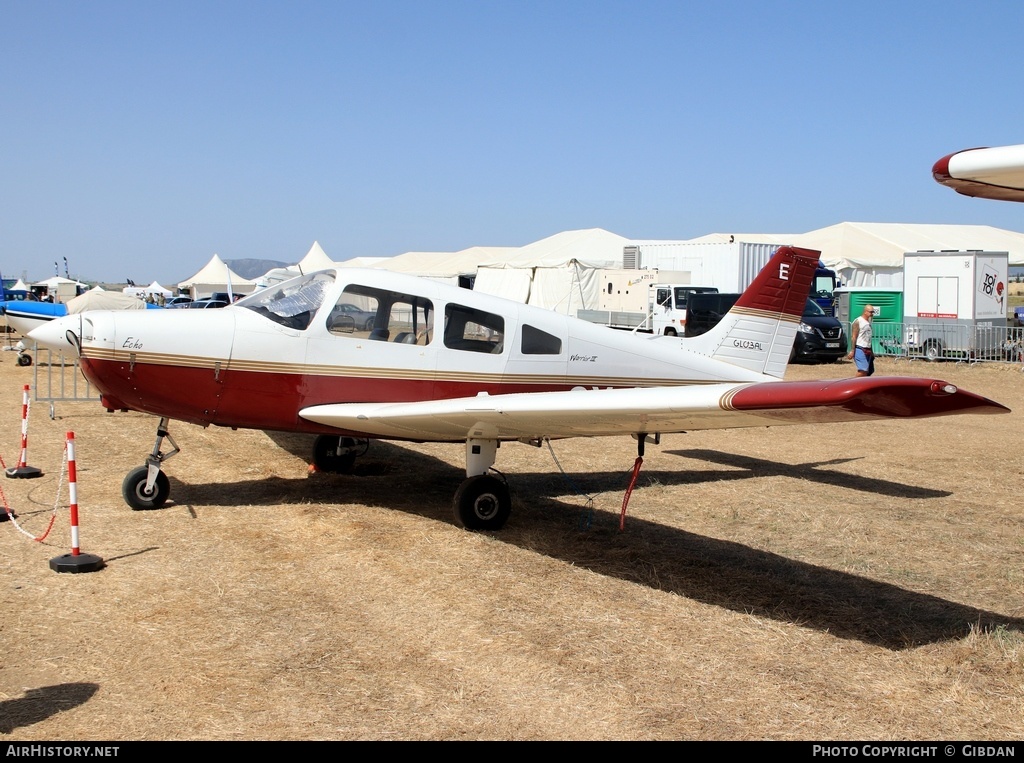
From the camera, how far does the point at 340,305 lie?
321 inches

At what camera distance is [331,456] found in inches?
393

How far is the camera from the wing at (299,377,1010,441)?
4.14 meters

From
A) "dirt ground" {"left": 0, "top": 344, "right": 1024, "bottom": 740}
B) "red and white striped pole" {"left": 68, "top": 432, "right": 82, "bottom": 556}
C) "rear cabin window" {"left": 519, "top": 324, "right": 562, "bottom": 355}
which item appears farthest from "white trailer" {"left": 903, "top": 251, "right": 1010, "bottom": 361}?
"red and white striped pole" {"left": 68, "top": 432, "right": 82, "bottom": 556}

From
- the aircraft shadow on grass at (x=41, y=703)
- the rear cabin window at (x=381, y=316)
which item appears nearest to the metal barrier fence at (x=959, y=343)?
the rear cabin window at (x=381, y=316)

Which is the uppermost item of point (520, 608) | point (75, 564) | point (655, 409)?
point (655, 409)

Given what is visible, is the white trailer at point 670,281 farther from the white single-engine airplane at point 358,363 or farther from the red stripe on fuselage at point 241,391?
the red stripe on fuselage at point 241,391

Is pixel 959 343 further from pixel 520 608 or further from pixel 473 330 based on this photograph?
pixel 520 608

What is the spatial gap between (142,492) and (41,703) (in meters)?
3.90

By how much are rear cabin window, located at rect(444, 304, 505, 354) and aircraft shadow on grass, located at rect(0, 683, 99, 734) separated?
182 inches

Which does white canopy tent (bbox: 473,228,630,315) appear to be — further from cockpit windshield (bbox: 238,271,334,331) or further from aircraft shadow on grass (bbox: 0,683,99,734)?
aircraft shadow on grass (bbox: 0,683,99,734)

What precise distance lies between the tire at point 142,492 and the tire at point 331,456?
212cm

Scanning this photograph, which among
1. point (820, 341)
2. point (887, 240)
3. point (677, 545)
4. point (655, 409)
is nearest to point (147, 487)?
point (677, 545)

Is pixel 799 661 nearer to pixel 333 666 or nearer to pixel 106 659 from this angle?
pixel 333 666
